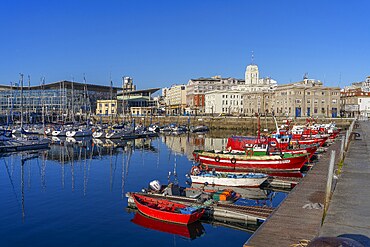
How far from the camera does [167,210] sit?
22.0 m

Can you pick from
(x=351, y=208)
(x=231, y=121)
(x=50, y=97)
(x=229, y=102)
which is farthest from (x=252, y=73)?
(x=351, y=208)

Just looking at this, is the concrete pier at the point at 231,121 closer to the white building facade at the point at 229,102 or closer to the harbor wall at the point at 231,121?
the harbor wall at the point at 231,121

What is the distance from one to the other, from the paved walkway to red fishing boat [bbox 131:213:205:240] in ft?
23.4

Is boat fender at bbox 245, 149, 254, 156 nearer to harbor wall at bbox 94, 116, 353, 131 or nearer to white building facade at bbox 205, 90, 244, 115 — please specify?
harbor wall at bbox 94, 116, 353, 131

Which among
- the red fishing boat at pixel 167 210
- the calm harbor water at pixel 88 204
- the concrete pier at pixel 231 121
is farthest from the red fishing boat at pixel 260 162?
the concrete pier at pixel 231 121

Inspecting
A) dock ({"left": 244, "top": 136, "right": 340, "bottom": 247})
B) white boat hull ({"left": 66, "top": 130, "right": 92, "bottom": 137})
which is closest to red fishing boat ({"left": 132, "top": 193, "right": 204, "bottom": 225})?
dock ({"left": 244, "top": 136, "right": 340, "bottom": 247})

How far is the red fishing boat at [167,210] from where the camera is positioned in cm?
2109

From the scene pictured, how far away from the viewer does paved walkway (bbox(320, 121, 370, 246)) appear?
1234cm

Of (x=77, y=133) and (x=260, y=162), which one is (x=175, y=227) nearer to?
(x=260, y=162)

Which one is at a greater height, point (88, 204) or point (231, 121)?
point (231, 121)

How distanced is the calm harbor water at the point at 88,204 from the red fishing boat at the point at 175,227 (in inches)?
2.0

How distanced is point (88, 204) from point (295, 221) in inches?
627

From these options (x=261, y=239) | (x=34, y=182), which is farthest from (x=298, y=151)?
(x=261, y=239)

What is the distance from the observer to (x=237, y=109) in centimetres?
14712
